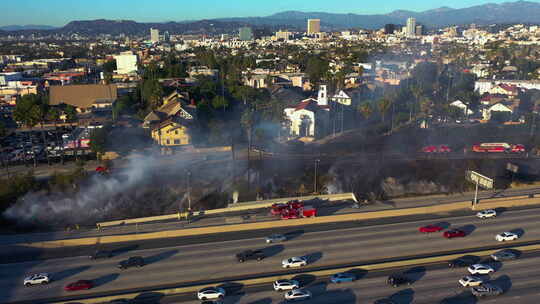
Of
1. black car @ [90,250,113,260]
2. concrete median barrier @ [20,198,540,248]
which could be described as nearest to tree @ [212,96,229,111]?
concrete median barrier @ [20,198,540,248]

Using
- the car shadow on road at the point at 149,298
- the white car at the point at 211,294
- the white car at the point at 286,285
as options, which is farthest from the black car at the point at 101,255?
the white car at the point at 286,285

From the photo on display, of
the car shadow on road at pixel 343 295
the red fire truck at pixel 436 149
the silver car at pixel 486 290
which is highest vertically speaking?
the red fire truck at pixel 436 149

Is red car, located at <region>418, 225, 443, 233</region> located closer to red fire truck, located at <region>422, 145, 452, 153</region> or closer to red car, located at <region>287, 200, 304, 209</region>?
red car, located at <region>287, 200, 304, 209</region>

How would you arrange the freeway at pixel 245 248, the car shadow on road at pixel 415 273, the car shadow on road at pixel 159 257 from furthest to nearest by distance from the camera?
the car shadow on road at pixel 159 257 → the freeway at pixel 245 248 → the car shadow on road at pixel 415 273

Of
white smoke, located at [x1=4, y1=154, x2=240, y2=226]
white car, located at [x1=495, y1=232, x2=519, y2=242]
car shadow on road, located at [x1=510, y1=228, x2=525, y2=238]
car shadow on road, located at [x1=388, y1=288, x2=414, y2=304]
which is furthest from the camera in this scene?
white smoke, located at [x1=4, y1=154, x2=240, y2=226]

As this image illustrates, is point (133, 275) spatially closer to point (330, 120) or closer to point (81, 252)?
point (81, 252)

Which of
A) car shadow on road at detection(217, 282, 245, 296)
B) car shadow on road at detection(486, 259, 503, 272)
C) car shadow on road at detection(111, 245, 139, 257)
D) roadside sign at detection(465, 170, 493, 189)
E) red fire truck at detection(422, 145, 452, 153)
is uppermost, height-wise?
red fire truck at detection(422, 145, 452, 153)

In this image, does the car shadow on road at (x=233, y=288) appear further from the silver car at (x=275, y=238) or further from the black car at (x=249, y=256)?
the silver car at (x=275, y=238)
